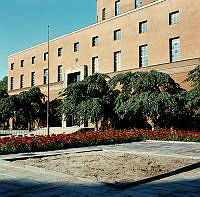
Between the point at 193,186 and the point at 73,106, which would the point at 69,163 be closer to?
the point at 193,186

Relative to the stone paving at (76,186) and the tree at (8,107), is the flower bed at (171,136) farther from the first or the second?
the tree at (8,107)

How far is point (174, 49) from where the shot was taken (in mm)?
25484

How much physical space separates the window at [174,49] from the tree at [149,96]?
3.28 metres

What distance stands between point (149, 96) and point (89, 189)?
15640 mm

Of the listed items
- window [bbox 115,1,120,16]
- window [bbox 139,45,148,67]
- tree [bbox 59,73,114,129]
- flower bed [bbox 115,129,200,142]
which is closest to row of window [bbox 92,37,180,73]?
window [bbox 139,45,148,67]

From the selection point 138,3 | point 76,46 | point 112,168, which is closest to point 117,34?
point 76,46

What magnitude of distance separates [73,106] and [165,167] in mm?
17638

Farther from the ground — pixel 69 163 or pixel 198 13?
pixel 198 13

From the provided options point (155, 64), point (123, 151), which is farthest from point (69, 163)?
point (155, 64)

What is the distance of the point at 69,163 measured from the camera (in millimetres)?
8844

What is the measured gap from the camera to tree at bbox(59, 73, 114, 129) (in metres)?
24.0

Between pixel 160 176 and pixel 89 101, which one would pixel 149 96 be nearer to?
pixel 89 101

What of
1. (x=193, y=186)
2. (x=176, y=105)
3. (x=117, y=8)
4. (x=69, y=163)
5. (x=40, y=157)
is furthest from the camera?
(x=117, y=8)

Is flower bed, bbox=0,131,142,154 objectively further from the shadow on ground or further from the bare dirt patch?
the shadow on ground
